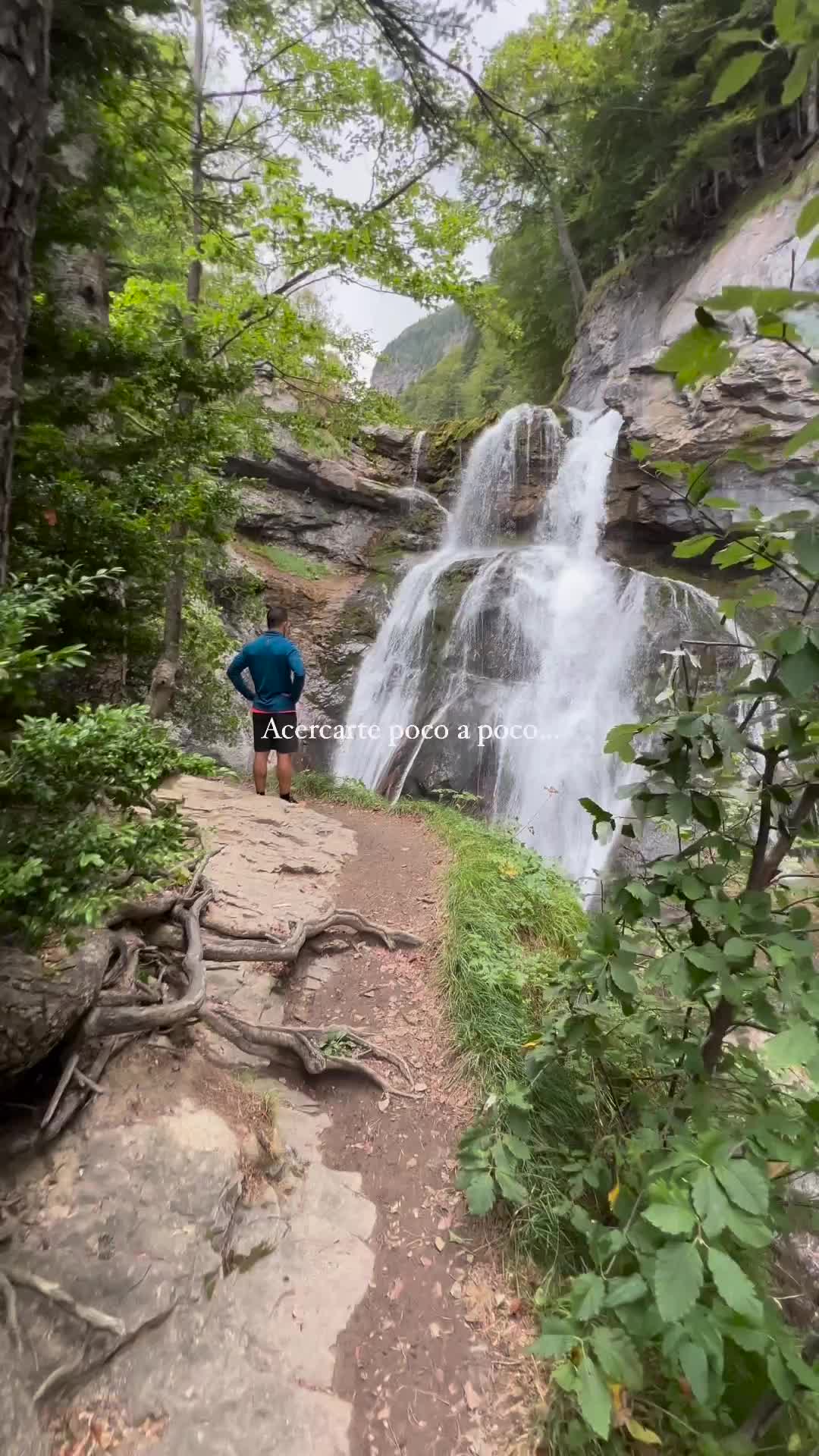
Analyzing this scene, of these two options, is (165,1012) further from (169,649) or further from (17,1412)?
(169,649)

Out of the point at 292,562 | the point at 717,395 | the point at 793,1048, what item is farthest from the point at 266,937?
the point at 717,395

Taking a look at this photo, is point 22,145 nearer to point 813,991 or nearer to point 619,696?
point 813,991

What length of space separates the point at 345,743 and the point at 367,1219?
8.86m

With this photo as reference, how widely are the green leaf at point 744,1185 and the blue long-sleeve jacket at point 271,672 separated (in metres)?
4.87

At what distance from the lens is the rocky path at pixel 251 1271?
163cm

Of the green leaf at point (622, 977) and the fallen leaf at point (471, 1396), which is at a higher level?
the green leaf at point (622, 977)

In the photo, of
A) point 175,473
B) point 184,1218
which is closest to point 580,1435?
point 184,1218

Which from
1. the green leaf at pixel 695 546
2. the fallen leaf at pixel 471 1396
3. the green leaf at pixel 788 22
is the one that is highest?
the green leaf at pixel 788 22

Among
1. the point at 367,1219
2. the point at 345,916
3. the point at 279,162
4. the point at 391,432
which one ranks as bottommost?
the point at 367,1219

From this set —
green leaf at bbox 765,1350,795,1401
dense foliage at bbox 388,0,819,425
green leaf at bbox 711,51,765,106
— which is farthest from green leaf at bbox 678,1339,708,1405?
dense foliage at bbox 388,0,819,425

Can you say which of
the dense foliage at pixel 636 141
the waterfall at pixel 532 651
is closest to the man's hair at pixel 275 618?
the dense foliage at pixel 636 141

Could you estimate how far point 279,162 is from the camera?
5602 mm

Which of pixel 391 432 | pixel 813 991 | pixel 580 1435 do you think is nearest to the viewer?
pixel 813 991

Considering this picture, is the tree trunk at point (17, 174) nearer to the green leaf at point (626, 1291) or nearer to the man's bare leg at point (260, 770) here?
the green leaf at point (626, 1291)
